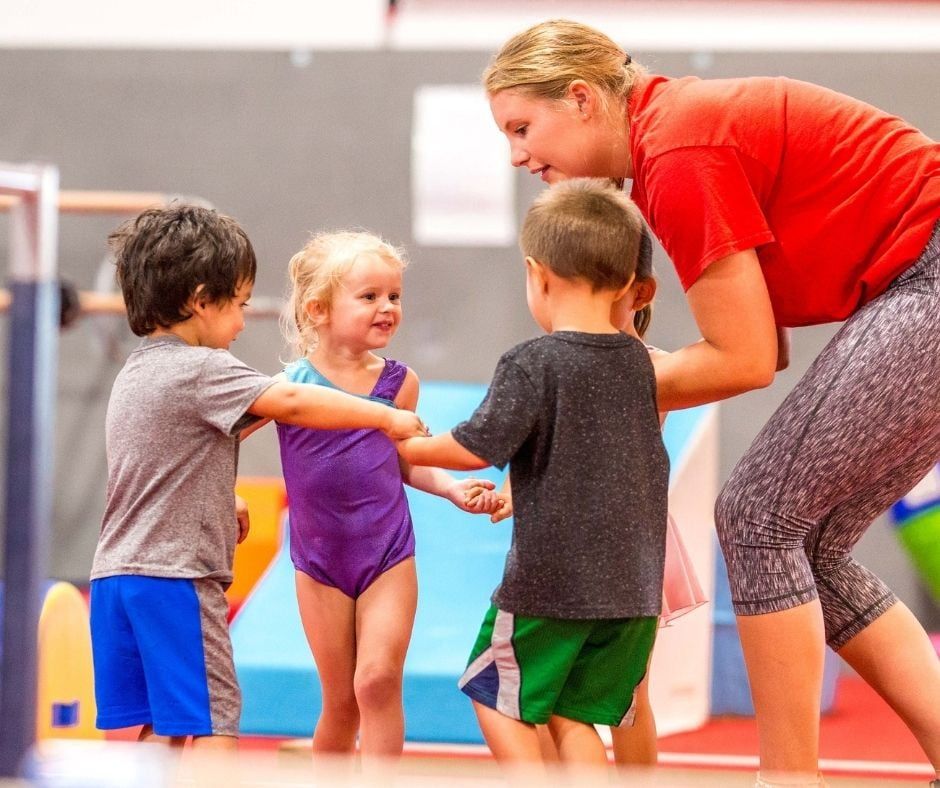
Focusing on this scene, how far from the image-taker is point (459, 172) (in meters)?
3.82

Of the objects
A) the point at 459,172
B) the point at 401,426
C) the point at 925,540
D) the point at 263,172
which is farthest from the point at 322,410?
the point at 263,172

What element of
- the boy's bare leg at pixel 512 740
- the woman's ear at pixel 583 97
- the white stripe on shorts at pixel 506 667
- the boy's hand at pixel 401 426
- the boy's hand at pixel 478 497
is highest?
the woman's ear at pixel 583 97

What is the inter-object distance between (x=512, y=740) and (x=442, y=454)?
382 millimetres

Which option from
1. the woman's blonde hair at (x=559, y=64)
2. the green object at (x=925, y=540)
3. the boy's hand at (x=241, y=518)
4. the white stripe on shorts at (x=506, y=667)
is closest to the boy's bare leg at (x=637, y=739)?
the white stripe on shorts at (x=506, y=667)

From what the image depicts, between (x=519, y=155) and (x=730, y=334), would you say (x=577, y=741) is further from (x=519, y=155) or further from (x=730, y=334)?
(x=519, y=155)

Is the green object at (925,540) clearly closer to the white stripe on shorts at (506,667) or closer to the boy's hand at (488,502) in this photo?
the boy's hand at (488,502)

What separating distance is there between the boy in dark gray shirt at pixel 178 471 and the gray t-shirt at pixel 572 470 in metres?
0.20

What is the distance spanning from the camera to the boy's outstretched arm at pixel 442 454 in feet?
5.14

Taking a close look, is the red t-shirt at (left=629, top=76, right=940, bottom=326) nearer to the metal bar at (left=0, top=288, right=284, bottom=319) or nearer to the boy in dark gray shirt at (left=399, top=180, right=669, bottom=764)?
the boy in dark gray shirt at (left=399, top=180, right=669, bottom=764)

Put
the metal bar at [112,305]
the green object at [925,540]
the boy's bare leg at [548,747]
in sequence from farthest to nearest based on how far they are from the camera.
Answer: the metal bar at [112,305], the green object at [925,540], the boy's bare leg at [548,747]

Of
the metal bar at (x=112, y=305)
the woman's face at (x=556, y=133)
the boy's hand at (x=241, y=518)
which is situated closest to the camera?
the woman's face at (x=556, y=133)

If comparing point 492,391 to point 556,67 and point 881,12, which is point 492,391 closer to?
point 556,67

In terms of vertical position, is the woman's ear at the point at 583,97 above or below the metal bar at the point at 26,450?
above

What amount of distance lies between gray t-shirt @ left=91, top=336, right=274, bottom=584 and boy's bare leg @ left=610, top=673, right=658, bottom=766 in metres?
0.65
